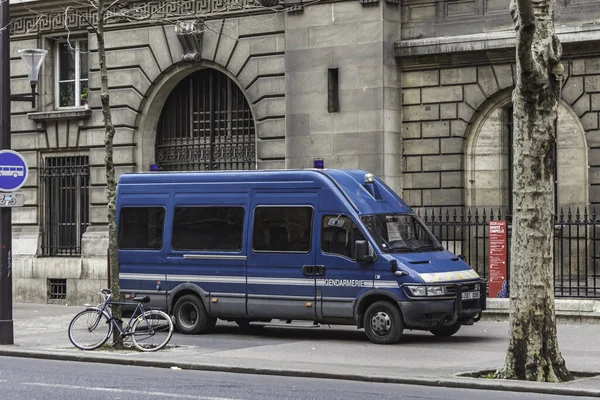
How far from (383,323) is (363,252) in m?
1.08

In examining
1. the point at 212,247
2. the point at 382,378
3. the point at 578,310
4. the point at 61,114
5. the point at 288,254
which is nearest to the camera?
the point at 382,378

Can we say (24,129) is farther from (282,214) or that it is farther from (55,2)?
(282,214)

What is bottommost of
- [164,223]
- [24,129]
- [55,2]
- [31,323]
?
[31,323]

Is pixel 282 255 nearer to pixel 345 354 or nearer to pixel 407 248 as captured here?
pixel 407 248

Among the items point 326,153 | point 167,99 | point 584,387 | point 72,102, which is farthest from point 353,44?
point 584,387

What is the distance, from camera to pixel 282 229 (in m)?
19.5

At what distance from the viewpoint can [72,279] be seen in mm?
28562

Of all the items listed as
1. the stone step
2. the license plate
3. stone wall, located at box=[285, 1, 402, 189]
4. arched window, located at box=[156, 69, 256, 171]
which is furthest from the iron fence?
arched window, located at box=[156, 69, 256, 171]

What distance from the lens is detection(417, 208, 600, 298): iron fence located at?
21672 millimetres

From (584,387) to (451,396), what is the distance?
4.84ft

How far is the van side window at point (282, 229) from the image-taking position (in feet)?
63.0

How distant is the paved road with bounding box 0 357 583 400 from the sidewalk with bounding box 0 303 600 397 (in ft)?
0.89

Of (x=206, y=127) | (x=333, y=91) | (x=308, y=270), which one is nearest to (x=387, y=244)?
(x=308, y=270)

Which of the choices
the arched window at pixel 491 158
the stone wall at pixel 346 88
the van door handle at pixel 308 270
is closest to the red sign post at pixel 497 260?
the arched window at pixel 491 158
